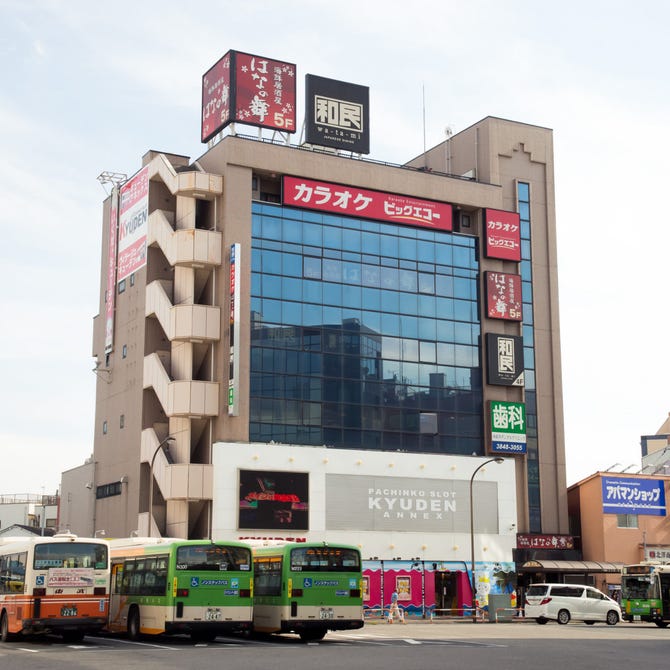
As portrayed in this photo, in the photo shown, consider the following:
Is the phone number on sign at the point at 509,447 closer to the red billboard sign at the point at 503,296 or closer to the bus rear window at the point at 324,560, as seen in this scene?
the red billboard sign at the point at 503,296

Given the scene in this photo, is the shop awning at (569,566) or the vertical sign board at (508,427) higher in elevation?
the vertical sign board at (508,427)

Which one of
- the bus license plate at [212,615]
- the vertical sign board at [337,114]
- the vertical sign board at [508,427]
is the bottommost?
the bus license plate at [212,615]

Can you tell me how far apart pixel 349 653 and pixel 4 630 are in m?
12.4

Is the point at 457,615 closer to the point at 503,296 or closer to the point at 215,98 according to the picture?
the point at 503,296

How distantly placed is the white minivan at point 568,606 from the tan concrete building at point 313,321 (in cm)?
1312

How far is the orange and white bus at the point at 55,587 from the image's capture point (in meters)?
32.0

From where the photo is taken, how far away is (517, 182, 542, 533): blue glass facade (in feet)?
229

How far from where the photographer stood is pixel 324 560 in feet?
114

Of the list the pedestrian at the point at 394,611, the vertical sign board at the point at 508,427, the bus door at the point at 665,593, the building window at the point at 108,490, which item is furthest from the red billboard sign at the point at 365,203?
the bus door at the point at 665,593

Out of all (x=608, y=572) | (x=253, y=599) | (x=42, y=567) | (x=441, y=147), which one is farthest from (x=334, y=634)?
(x=441, y=147)

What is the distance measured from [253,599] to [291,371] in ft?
93.7

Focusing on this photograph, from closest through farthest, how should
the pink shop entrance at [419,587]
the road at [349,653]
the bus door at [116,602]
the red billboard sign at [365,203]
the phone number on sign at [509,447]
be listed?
the road at [349,653] < the bus door at [116,602] < the pink shop entrance at [419,587] < the red billboard sign at [365,203] < the phone number on sign at [509,447]

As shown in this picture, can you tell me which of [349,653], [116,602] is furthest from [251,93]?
[349,653]

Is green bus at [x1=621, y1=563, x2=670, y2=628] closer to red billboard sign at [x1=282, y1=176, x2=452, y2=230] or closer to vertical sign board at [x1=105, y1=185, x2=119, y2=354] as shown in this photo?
red billboard sign at [x1=282, y1=176, x2=452, y2=230]
